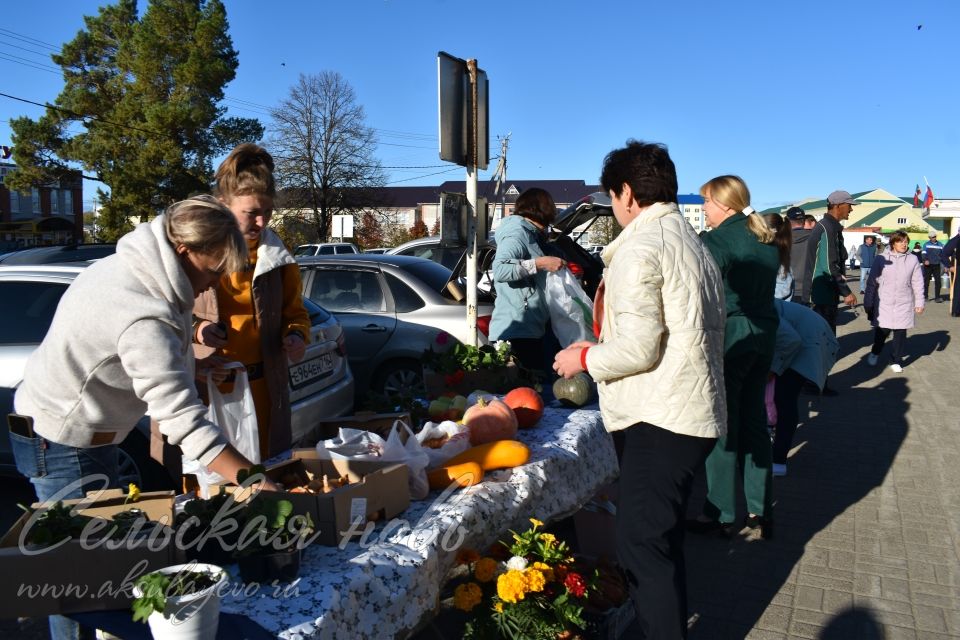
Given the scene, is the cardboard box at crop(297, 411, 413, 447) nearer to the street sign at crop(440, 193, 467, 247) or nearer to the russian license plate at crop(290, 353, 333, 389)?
the russian license plate at crop(290, 353, 333, 389)

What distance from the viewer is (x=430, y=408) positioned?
3725mm

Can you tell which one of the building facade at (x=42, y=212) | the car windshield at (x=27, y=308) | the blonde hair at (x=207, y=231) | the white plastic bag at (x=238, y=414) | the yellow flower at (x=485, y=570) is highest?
the building facade at (x=42, y=212)

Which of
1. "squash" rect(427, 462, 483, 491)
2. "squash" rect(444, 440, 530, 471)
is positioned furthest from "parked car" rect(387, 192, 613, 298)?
"squash" rect(427, 462, 483, 491)

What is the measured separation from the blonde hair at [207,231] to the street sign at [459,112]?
9.19 feet

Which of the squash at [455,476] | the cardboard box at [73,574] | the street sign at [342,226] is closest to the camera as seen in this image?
the cardboard box at [73,574]

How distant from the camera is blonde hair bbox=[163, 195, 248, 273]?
6.84ft

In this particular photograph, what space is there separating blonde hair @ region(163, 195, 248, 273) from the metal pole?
2968 mm

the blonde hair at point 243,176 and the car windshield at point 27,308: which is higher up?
the blonde hair at point 243,176

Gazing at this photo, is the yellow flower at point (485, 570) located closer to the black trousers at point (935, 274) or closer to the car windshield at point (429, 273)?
the car windshield at point (429, 273)

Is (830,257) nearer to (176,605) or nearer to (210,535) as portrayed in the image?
(210,535)

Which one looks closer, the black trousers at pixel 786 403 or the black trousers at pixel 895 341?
the black trousers at pixel 786 403

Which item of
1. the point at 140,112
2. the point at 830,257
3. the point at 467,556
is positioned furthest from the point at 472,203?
the point at 140,112

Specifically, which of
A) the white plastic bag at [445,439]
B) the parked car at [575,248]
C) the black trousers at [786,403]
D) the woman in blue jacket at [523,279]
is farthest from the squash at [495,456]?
the parked car at [575,248]

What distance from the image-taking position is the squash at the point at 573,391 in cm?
407
